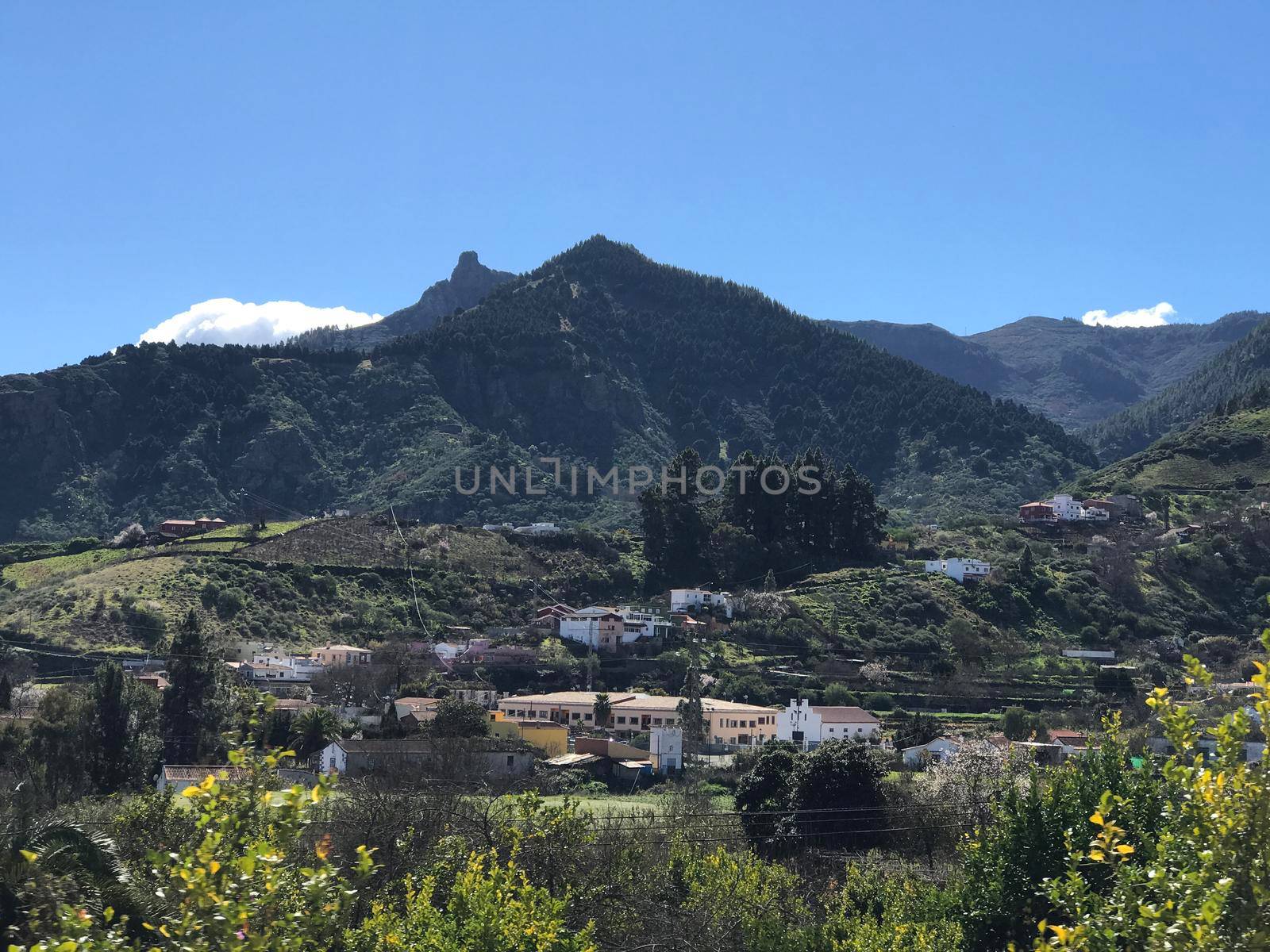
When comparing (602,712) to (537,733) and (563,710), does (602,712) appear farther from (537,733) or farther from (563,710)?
(537,733)

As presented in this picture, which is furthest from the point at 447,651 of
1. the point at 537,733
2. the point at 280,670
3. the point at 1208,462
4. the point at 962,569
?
the point at 1208,462

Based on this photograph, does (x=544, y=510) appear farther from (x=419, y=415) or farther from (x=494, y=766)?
(x=494, y=766)

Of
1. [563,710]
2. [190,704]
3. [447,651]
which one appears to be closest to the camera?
[190,704]

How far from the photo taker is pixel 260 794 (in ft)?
28.9

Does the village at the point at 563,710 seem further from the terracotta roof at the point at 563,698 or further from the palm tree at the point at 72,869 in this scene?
the palm tree at the point at 72,869

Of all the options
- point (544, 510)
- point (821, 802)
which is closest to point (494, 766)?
point (821, 802)

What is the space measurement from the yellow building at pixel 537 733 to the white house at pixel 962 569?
32657 millimetres

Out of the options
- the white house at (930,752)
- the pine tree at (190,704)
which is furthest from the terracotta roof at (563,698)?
the white house at (930,752)

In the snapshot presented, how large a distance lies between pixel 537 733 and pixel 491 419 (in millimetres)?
93840

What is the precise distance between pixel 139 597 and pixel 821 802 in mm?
38756

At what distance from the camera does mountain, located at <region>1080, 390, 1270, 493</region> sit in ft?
302

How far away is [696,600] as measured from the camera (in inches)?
2852

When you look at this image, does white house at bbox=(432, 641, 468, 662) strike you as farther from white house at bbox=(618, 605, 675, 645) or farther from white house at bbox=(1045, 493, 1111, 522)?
white house at bbox=(1045, 493, 1111, 522)

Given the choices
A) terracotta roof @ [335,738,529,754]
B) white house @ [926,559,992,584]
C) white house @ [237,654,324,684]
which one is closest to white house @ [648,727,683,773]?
terracotta roof @ [335,738,529,754]
